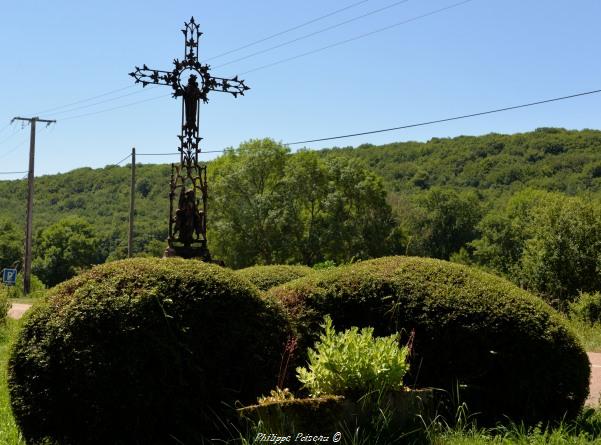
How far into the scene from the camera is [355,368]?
4.20 m

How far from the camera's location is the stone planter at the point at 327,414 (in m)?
3.94

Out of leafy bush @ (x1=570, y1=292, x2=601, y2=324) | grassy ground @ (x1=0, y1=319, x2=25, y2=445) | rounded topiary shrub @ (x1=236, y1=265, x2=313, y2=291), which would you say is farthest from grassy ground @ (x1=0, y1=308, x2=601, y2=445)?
leafy bush @ (x1=570, y1=292, x2=601, y2=324)

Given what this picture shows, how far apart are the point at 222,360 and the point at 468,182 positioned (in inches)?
2888

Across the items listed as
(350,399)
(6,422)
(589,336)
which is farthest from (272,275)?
(589,336)

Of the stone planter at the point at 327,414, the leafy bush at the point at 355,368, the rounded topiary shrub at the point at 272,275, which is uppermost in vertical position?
the rounded topiary shrub at the point at 272,275

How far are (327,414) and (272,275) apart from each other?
512 cm

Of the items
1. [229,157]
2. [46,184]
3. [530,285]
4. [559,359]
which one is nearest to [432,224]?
[229,157]

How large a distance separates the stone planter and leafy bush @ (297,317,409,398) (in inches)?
3.5

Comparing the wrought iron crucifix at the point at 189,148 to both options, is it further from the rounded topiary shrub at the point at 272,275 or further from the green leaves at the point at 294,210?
the green leaves at the point at 294,210

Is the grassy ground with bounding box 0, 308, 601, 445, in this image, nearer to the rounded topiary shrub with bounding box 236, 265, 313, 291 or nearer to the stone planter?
the stone planter

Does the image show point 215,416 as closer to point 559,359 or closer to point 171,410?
point 171,410

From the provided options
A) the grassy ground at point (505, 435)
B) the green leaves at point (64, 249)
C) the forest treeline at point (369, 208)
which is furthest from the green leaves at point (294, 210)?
the grassy ground at point (505, 435)

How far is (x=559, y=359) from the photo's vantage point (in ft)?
17.0

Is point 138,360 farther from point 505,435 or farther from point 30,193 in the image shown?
point 30,193
